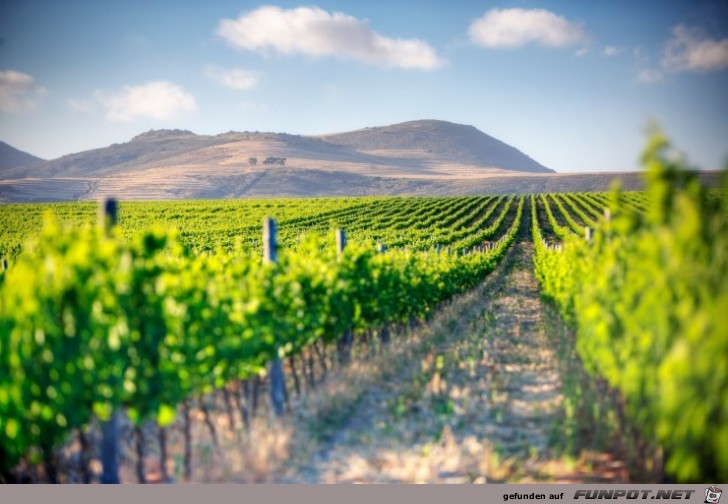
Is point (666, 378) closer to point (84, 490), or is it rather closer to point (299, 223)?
point (84, 490)

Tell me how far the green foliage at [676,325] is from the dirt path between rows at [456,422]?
1109 mm

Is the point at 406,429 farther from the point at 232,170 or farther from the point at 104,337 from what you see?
the point at 232,170

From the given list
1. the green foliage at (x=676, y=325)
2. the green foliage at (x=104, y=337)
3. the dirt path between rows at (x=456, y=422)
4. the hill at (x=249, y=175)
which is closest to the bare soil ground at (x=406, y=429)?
the dirt path between rows at (x=456, y=422)

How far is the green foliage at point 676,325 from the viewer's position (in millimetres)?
2951

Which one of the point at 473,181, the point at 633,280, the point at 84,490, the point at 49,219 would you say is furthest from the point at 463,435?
the point at 473,181

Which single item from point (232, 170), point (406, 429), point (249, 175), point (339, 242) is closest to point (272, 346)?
point (406, 429)

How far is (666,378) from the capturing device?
3076 millimetres

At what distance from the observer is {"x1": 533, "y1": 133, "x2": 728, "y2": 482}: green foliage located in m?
2.95

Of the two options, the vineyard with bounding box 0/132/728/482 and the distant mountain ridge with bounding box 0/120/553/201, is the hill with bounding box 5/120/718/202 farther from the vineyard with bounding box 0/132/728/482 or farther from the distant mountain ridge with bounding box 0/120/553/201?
the vineyard with bounding box 0/132/728/482

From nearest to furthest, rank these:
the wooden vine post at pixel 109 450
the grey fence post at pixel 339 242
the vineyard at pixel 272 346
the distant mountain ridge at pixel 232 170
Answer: the vineyard at pixel 272 346 → the wooden vine post at pixel 109 450 → the grey fence post at pixel 339 242 → the distant mountain ridge at pixel 232 170

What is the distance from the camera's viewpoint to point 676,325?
12.1 ft

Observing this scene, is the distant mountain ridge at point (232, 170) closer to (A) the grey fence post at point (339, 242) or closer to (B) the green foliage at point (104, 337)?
(A) the grey fence post at point (339, 242)

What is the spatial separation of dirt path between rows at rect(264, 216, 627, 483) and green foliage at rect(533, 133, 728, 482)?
1.11 m

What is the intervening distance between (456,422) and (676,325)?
2.84 meters
